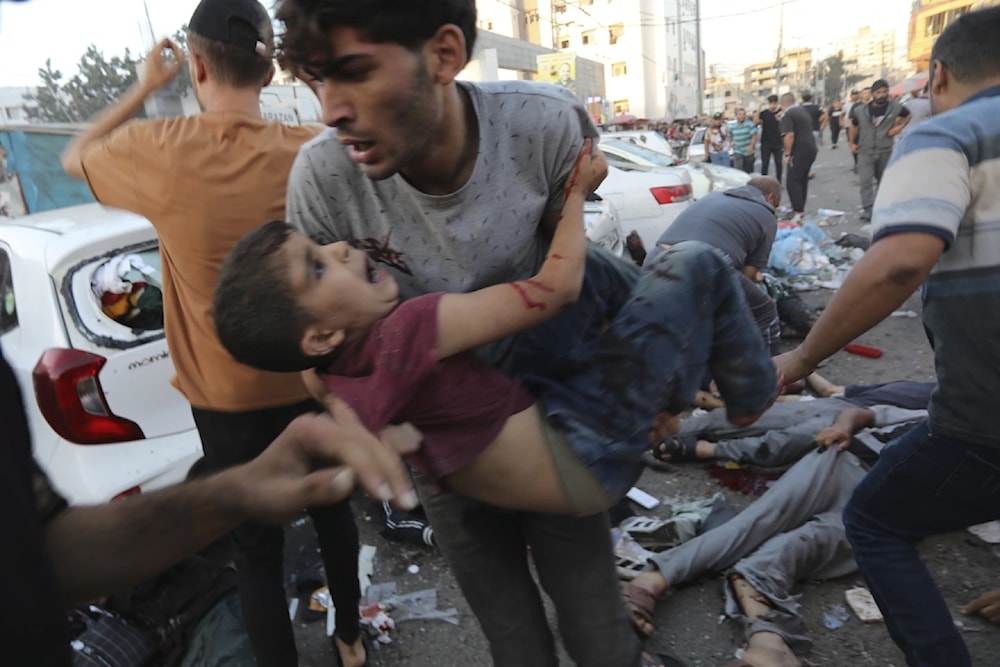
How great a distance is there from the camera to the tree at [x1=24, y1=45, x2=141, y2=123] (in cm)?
1767

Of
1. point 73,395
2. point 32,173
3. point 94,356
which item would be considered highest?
point 32,173

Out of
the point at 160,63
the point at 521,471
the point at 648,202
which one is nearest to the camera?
the point at 521,471

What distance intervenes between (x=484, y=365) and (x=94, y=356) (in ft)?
6.14

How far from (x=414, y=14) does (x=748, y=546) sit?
2.49 meters

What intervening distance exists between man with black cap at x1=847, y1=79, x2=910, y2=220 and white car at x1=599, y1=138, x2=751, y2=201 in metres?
1.68

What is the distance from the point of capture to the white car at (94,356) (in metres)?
2.48

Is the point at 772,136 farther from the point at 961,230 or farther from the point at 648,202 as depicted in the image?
the point at 961,230

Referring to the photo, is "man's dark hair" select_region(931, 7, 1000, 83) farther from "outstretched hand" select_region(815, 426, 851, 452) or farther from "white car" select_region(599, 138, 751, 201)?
"white car" select_region(599, 138, 751, 201)

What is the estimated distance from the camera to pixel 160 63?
2088 millimetres

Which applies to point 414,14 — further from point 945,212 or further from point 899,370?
point 899,370

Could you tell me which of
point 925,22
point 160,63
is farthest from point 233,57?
point 925,22

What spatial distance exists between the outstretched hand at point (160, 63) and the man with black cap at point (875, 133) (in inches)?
388

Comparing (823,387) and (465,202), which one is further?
(823,387)

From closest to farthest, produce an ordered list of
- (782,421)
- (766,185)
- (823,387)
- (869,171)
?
(782,421) < (823,387) < (766,185) < (869,171)
